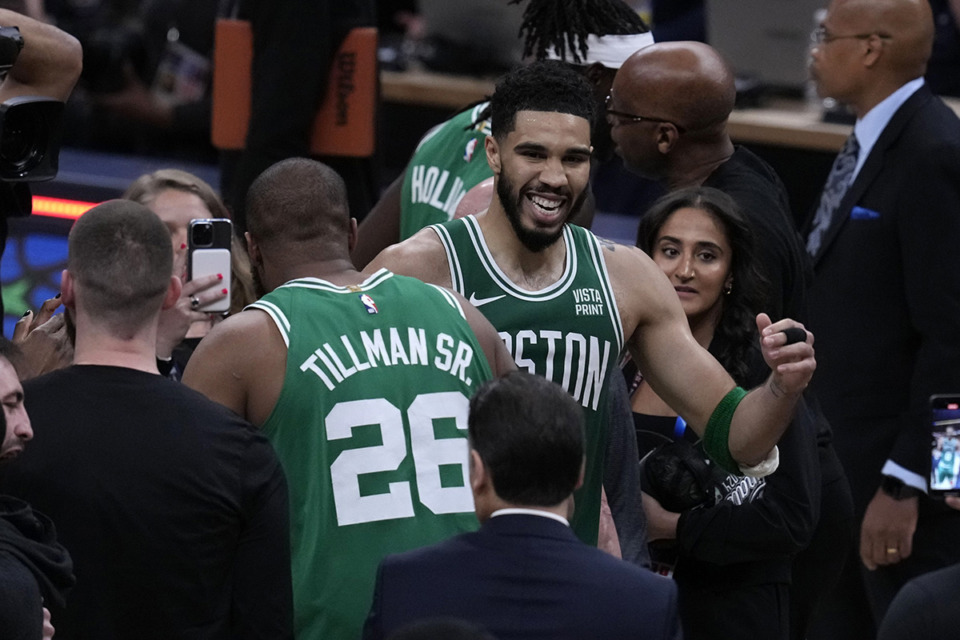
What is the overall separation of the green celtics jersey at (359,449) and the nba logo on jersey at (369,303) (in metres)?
0.02

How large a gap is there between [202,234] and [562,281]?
1040mm

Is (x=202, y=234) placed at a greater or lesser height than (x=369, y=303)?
lesser

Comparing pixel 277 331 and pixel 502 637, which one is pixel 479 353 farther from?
pixel 502 637

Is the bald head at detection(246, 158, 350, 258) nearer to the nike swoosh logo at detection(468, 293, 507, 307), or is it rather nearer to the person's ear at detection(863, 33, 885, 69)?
the nike swoosh logo at detection(468, 293, 507, 307)

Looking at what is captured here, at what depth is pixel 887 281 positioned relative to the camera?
16.9 ft

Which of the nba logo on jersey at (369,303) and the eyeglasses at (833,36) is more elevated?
the eyeglasses at (833,36)

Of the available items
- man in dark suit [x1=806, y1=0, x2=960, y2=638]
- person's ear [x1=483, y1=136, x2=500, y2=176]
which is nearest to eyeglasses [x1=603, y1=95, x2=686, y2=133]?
person's ear [x1=483, y1=136, x2=500, y2=176]

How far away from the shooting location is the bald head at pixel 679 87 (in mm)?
4527

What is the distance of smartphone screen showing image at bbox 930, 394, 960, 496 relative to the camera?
3779 mm

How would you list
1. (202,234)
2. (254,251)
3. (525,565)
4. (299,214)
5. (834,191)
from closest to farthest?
(525,565) < (299,214) < (254,251) < (202,234) < (834,191)

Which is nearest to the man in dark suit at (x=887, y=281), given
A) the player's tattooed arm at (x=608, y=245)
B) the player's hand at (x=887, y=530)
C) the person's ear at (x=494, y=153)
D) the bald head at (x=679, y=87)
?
the player's hand at (x=887, y=530)

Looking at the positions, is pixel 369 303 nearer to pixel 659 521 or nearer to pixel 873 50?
pixel 659 521

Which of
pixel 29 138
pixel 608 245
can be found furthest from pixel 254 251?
pixel 608 245

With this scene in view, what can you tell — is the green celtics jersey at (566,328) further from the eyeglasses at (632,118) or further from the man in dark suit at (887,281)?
the man in dark suit at (887,281)
